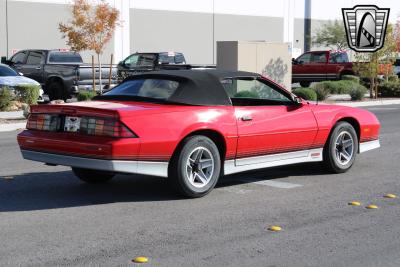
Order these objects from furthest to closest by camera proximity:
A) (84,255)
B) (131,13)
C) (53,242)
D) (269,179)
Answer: (131,13) → (269,179) → (53,242) → (84,255)

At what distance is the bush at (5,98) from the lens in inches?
739

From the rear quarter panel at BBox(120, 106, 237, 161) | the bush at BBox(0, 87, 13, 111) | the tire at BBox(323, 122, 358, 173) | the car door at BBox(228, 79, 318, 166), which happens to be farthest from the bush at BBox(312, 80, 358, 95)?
the rear quarter panel at BBox(120, 106, 237, 161)

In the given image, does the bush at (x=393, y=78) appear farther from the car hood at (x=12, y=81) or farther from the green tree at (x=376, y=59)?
the car hood at (x=12, y=81)

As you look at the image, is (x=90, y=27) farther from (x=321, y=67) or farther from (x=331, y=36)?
(x=331, y=36)

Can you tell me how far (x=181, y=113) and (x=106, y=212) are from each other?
4.51 feet

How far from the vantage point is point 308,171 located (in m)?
9.69

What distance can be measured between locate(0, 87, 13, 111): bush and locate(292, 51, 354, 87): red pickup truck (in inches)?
767

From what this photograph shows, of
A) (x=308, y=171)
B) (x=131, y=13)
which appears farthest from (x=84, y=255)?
(x=131, y=13)

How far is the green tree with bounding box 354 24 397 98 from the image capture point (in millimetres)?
26609

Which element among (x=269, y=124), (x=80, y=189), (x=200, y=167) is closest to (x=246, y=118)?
(x=269, y=124)

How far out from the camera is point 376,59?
26.8 m

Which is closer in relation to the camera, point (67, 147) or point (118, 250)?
point (118, 250)

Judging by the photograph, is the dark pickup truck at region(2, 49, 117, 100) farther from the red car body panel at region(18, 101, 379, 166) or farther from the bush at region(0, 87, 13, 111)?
the red car body panel at region(18, 101, 379, 166)

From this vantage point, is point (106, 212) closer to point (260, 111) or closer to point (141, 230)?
point (141, 230)
